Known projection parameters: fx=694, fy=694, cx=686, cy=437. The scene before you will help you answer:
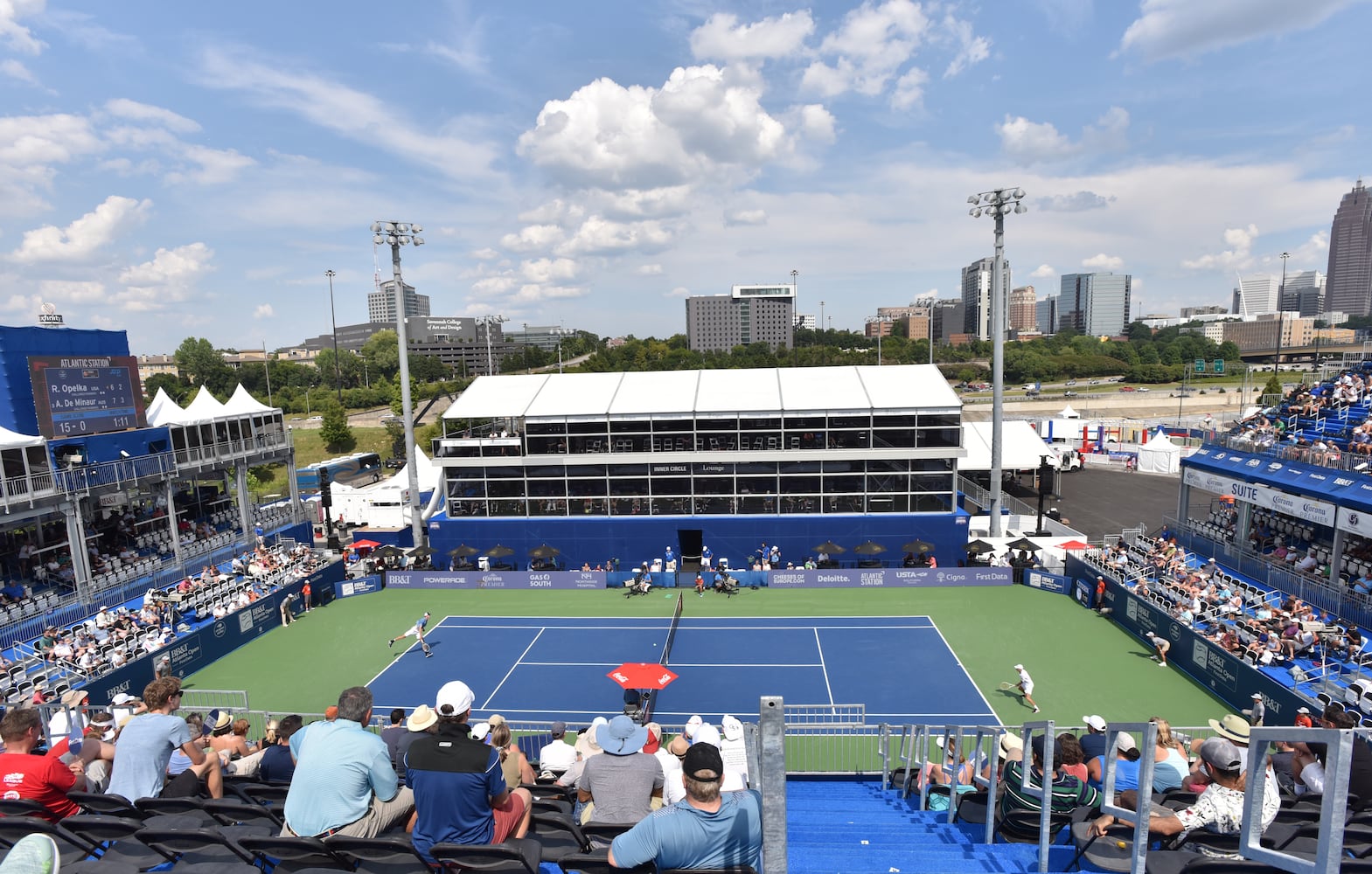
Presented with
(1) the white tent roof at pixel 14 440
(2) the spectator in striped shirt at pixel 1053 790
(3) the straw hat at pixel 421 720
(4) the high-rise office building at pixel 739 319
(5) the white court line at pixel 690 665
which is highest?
(4) the high-rise office building at pixel 739 319

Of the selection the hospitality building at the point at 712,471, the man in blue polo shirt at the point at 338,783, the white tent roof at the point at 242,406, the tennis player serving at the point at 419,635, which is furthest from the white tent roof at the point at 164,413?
the man in blue polo shirt at the point at 338,783

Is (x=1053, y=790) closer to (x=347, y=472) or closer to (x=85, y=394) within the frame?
(x=85, y=394)

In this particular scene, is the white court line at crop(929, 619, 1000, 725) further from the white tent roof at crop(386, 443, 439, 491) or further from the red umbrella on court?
the white tent roof at crop(386, 443, 439, 491)

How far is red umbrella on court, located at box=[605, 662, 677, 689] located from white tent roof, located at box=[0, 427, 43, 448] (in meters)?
22.0

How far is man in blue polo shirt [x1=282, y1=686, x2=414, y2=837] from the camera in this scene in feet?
17.4

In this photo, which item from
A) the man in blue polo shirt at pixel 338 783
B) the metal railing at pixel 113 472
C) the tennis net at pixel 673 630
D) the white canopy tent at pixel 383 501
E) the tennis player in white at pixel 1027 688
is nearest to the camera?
the man in blue polo shirt at pixel 338 783

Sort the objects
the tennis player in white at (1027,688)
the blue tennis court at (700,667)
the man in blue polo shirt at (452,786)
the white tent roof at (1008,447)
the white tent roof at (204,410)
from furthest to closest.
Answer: the white tent roof at (1008,447), the white tent roof at (204,410), the blue tennis court at (700,667), the tennis player in white at (1027,688), the man in blue polo shirt at (452,786)

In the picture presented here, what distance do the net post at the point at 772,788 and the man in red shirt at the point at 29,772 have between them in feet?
21.1

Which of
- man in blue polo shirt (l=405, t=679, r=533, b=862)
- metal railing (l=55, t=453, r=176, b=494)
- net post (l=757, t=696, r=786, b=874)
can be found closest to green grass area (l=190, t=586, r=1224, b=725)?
metal railing (l=55, t=453, r=176, b=494)

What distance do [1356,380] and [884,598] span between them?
21.4 m

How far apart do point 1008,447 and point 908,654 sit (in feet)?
79.1

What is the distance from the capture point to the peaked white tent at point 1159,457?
49.5m

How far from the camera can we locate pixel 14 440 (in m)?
23.2

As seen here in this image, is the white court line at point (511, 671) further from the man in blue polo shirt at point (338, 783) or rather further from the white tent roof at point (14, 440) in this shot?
the white tent roof at point (14, 440)
